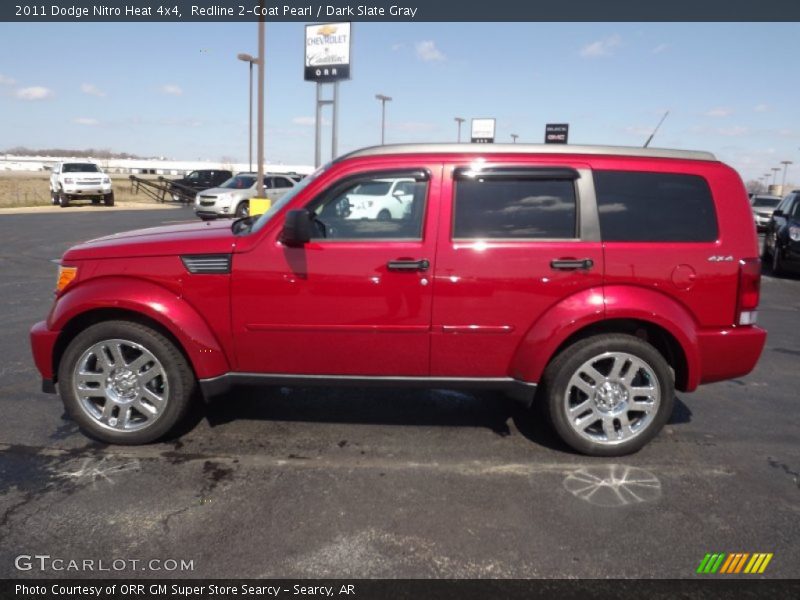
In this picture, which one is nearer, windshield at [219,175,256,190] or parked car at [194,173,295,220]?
parked car at [194,173,295,220]

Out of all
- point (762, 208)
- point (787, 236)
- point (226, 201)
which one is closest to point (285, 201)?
point (787, 236)

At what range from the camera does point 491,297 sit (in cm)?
354

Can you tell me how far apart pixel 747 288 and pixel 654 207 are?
2.47ft

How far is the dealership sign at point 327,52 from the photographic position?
25406 millimetres

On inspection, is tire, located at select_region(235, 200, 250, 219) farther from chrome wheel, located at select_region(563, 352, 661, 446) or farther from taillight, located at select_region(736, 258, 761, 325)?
taillight, located at select_region(736, 258, 761, 325)

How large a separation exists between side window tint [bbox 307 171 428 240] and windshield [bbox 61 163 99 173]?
30826mm

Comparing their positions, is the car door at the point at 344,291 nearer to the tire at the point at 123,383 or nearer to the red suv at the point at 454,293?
the red suv at the point at 454,293

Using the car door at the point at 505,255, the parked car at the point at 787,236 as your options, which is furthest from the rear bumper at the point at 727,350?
the parked car at the point at 787,236

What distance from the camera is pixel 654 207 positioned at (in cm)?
362

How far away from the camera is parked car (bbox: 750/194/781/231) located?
22938mm

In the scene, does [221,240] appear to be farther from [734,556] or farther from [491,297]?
[734,556]
